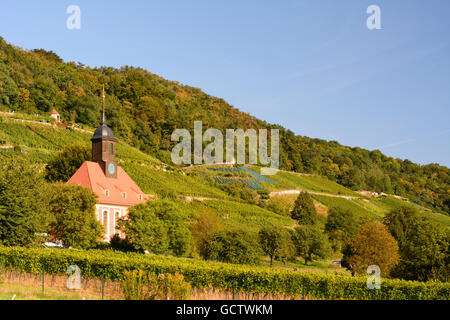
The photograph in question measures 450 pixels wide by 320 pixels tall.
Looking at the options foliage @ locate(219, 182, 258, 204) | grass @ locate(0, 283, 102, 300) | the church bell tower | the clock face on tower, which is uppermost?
the church bell tower

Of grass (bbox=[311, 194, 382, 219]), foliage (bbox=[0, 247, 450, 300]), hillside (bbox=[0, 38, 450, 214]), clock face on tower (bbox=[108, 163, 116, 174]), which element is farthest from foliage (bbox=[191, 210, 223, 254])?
grass (bbox=[311, 194, 382, 219])

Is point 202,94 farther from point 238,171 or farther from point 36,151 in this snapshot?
point 36,151

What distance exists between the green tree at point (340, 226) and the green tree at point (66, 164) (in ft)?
129

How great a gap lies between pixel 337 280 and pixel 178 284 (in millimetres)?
7904

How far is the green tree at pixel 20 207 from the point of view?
112 ft

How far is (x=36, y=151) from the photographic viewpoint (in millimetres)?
65625

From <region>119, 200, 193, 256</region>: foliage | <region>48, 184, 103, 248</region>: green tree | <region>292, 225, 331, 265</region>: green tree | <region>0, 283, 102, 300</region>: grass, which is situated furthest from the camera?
<region>292, 225, 331, 265</region>: green tree

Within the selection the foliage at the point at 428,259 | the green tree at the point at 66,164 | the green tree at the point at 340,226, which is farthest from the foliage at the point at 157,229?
the green tree at the point at 340,226

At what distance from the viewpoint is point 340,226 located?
3182 inches

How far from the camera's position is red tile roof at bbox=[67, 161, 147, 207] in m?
52.2

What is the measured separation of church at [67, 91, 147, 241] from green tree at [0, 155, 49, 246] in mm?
13006

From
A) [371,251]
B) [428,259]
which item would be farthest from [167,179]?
[428,259]

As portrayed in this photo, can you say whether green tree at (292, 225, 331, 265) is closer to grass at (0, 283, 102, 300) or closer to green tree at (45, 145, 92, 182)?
green tree at (45, 145, 92, 182)
